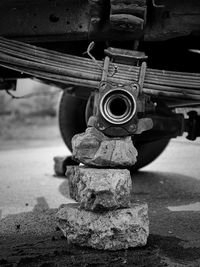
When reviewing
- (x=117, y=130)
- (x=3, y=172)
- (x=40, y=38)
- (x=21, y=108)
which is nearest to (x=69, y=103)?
(x=3, y=172)

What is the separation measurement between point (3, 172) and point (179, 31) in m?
3.60

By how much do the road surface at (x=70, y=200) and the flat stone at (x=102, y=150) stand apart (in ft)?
1.67

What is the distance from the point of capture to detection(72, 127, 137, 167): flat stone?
2.56 meters

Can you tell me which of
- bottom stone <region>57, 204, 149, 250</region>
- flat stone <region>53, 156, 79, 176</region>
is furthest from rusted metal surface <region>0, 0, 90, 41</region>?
flat stone <region>53, 156, 79, 176</region>

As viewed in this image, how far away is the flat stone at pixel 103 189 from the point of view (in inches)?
95.6

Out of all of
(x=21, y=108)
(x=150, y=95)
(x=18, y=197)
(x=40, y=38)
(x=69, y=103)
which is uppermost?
(x=40, y=38)

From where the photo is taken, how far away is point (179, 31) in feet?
9.46

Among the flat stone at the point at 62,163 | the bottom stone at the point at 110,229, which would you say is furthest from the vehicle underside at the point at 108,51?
the flat stone at the point at 62,163

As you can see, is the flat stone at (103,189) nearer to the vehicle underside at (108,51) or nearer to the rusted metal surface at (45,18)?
the vehicle underside at (108,51)

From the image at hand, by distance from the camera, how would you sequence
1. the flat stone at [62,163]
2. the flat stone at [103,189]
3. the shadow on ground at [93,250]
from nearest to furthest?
the shadow on ground at [93,250] < the flat stone at [103,189] < the flat stone at [62,163]

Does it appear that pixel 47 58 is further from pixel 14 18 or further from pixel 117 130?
pixel 117 130

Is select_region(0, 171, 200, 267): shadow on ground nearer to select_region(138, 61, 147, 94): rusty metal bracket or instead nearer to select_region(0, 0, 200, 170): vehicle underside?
select_region(0, 0, 200, 170): vehicle underside

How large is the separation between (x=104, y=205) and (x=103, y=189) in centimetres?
10

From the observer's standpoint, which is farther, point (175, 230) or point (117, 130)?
point (175, 230)
